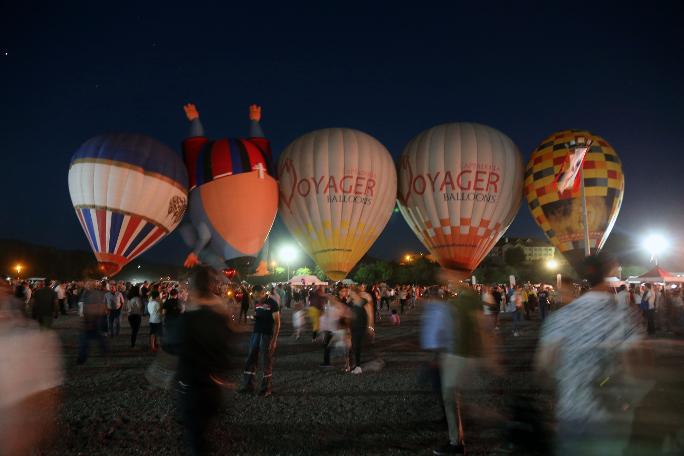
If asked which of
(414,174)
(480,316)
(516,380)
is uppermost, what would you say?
(414,174)

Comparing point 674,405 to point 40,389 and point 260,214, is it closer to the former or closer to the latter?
point 40,389


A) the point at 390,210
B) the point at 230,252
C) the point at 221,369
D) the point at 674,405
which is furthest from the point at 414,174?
the point at 221,369

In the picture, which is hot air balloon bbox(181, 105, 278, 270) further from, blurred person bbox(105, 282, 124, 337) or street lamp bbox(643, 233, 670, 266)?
street lamp bbox(643, 233, 670, 266)

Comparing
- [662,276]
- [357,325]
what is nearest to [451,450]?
[357,325]

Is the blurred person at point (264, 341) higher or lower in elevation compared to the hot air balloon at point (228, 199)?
lower

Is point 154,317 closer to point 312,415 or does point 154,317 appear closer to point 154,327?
point 154,327

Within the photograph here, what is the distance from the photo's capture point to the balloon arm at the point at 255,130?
968 inches

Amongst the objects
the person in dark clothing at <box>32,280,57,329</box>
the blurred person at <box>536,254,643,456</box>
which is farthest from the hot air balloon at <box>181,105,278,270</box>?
the blurred person at <box>536,254,643,456</box>

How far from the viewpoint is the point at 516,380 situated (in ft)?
25.6

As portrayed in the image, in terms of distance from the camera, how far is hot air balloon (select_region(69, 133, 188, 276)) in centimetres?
2022

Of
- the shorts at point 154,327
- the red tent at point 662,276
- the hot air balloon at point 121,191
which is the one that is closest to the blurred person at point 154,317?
the shorts at point 154,327

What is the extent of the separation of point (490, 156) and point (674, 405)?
17586 mm

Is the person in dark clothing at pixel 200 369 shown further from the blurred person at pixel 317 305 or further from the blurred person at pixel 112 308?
the blurred person at pixel 112 308

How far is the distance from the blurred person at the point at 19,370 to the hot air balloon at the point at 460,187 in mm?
19376
